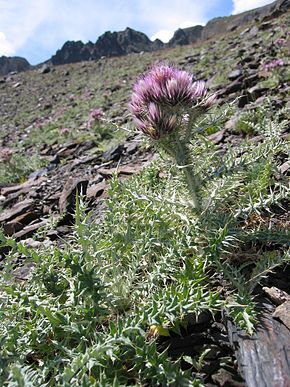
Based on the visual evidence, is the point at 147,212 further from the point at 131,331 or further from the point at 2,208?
the point at 2,208

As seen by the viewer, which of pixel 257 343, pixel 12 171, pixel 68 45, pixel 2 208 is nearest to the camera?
pixel 257 343

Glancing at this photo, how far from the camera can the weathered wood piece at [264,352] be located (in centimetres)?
158

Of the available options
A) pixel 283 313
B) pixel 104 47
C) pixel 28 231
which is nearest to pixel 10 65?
pixel 104 47

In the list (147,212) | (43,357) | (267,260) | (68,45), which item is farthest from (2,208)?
(68,45)

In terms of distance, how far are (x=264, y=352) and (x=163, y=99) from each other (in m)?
1.46

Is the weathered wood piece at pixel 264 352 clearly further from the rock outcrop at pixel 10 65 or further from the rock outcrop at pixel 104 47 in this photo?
the rock outcrop at pixel 10 65

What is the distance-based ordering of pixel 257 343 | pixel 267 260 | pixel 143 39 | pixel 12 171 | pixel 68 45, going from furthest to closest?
pixel 143 39, pixel 68 45, pixel 12 171, pixel 267 260, pixel 257 343

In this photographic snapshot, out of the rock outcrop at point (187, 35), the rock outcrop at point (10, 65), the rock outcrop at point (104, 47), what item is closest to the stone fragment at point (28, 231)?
the rock outcrop at point (104, 47)

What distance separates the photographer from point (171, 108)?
2438mm

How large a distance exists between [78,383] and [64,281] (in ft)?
2.32

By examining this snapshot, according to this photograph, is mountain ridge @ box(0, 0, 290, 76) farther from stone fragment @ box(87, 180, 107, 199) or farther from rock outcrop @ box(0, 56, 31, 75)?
stone fragment @ box(87, 180, 107, 199)

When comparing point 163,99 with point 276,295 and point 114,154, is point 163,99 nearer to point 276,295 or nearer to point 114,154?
point 276,295

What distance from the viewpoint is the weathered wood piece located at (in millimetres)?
1582

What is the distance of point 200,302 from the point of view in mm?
1884
